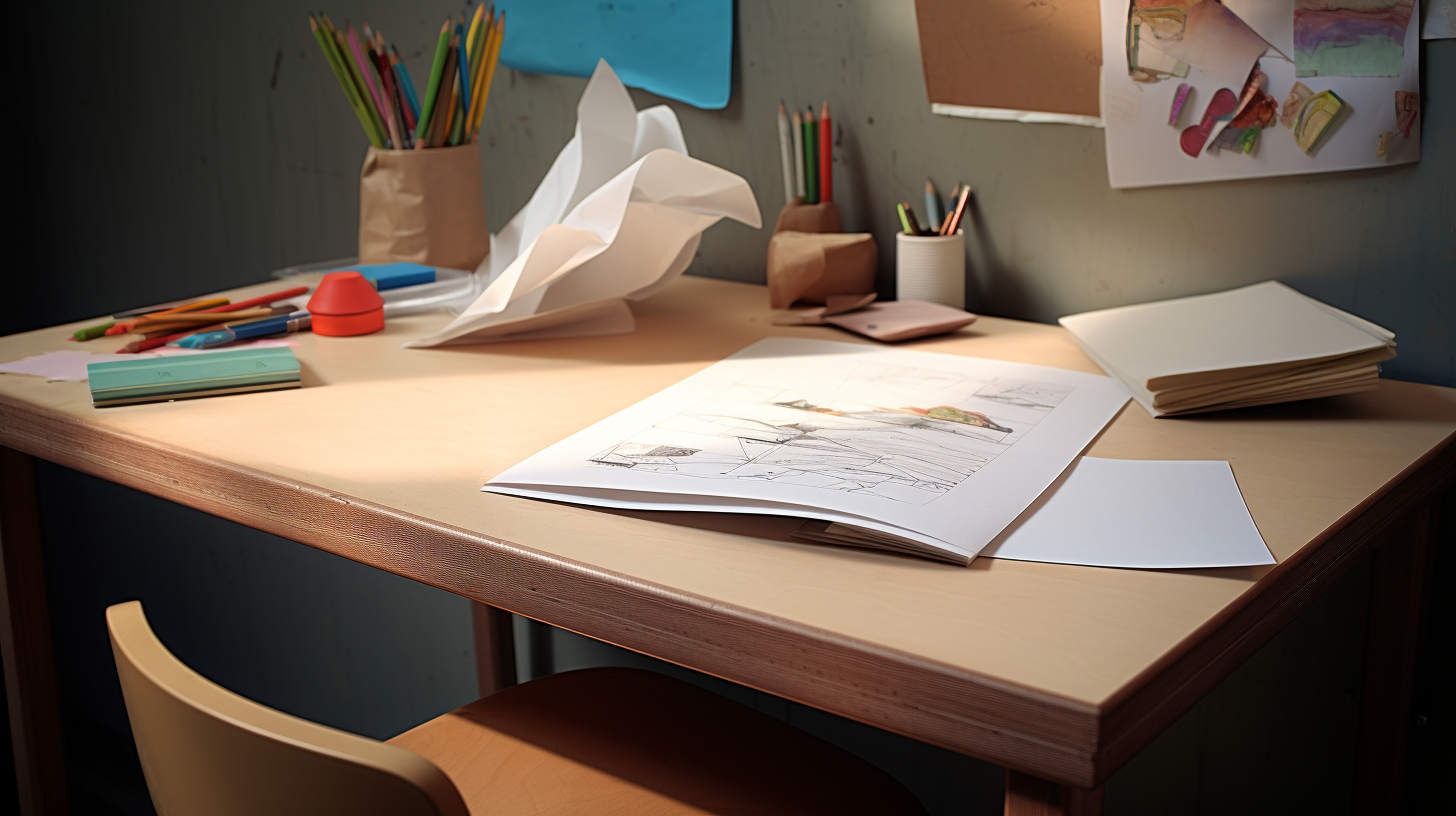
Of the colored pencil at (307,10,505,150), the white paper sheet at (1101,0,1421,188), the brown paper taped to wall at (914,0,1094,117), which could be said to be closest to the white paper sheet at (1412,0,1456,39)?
the white paper sheet at (1101,0,1421,188)

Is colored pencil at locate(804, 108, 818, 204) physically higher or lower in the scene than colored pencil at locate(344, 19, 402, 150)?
lower

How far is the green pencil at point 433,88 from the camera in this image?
1.01 m

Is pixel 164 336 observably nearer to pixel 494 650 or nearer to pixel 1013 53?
pixel 494 650

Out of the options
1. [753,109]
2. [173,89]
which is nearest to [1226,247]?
[753,109]

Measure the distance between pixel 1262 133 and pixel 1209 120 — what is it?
44 mm

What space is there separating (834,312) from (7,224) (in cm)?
175

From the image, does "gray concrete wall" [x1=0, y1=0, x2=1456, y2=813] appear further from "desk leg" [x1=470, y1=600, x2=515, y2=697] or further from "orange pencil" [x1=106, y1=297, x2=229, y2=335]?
"orange pencil" [x1=106, y1=297, x2=229, y2=335]

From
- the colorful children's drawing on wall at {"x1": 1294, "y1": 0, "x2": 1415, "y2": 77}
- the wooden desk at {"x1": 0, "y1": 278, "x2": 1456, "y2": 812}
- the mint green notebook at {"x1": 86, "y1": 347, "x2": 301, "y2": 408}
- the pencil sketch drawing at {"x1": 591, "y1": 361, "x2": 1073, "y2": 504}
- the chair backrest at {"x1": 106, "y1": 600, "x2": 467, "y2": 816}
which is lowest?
the chair backrest at {"x1": 106, "y1": 600, "x2": 467, "y2": 816}

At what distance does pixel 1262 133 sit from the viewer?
871 millimetres

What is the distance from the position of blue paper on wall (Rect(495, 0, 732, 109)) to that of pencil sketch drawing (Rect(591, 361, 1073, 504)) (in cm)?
47

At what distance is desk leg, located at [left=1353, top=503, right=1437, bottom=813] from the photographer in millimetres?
790

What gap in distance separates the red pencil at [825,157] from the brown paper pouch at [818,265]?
0.17ft

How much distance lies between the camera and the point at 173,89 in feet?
5.65

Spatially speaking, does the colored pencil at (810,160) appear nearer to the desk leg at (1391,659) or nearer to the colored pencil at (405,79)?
the colored pencil at (405,79)
